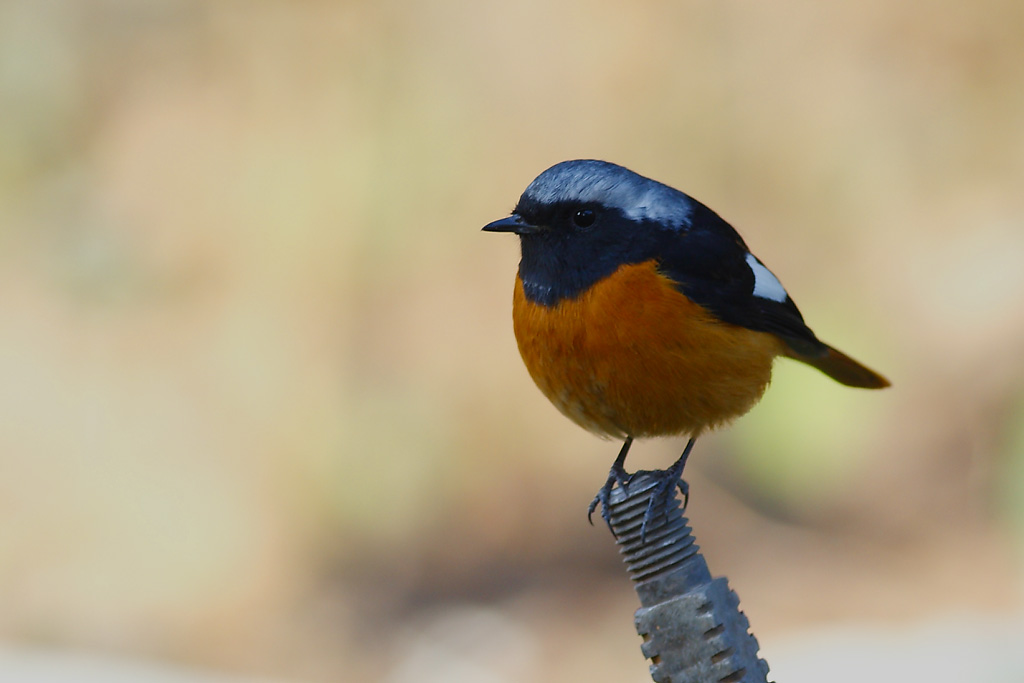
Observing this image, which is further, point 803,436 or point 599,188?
point 803,436

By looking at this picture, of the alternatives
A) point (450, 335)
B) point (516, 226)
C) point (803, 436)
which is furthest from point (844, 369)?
point (450, 335)

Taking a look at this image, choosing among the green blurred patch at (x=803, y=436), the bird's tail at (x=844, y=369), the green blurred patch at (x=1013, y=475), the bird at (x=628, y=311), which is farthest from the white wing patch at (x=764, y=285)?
the green blurred patch at (x=1013, y=475)

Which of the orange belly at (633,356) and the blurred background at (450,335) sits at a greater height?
the blurred background at (450,335)

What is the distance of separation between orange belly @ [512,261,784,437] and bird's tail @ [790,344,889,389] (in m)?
0.79

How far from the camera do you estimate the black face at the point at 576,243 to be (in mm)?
3139

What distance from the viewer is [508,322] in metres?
6.41

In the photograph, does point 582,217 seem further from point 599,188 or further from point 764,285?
point 764,285

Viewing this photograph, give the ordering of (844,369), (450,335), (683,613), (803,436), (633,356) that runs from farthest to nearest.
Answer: (450,335) < (803,436) < (844,369) < (633,356) < (683,613)

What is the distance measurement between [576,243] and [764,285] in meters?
0.78

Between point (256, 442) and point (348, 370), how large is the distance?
654 millimetres

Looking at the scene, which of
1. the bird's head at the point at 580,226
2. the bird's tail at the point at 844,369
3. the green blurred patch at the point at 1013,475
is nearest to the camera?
the bird's head at the point at 580,226

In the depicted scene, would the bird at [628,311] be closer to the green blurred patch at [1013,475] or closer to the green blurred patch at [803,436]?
the green blurred patch at [803,436]

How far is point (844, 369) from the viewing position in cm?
404

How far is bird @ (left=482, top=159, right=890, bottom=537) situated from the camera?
3.00 meters
